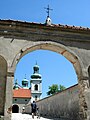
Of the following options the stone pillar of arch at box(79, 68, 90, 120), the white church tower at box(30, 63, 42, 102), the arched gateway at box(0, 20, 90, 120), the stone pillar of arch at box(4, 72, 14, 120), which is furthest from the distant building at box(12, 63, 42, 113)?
the stone pillar of arch at box(4, 72, 14, 120)

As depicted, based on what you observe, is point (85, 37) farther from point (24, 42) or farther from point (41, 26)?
point (24, 42)

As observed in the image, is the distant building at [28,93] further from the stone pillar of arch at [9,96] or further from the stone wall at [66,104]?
the stone pillar of arch at [9,96]

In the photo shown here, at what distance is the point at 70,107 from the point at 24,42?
7525 mm

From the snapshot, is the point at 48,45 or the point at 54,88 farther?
the point at 54,88

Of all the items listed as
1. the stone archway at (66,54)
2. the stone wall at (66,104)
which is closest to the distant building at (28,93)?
the stone wall at (66,104)

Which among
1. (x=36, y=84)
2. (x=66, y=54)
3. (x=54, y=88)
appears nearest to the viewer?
(x=66, y=54)

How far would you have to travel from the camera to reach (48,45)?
10211mm

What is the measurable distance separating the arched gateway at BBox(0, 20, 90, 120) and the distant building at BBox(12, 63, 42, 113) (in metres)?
41.9

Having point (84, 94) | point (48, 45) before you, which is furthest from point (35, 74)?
point (84, 94)

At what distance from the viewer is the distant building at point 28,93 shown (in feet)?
168

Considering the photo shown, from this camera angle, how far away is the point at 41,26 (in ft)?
33.0

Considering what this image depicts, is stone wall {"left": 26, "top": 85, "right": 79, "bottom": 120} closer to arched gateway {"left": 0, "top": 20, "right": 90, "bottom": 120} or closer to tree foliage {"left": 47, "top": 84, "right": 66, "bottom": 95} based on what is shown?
arched gateway {"left": 0, "top": 20, "right": 90, "bottom": 120}

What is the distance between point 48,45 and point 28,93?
45676 mm

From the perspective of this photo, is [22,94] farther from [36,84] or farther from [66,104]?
[66,104]
